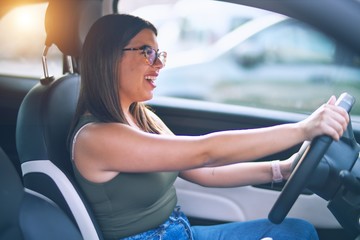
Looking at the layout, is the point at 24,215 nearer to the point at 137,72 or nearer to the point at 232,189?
the point at 137,72

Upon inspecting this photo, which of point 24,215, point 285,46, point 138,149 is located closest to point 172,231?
point 138,149

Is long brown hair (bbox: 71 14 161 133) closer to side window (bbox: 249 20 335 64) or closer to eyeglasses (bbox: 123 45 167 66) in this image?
eyeglasses (bbox: 123 45 167 66)

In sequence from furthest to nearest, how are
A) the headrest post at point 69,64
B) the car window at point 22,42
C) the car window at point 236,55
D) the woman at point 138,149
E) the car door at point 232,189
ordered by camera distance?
the car window at point 236,55
the car window at point 22,42
the car door at point 232,189
the headrest post at point 69,64
the woman at point 138,149

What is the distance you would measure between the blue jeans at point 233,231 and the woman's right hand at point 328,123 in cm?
53

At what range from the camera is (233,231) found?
1815mm

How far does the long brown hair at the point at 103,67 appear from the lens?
1.62m

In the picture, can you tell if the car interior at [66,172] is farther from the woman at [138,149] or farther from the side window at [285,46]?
the side window at [285,46]

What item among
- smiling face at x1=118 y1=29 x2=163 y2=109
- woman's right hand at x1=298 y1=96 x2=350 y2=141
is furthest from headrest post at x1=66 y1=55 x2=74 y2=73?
woman's right hand at x1=298 y1=96 x2=350 y2=141

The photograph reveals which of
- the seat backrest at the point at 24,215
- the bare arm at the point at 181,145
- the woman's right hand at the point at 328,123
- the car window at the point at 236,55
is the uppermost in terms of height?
the woman's right hand at the point at 328,123

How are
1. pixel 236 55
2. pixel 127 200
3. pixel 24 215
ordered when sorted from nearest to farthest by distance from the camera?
pixel 24 215, pixel 127 200, pixel 236 55

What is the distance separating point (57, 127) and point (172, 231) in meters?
0.51

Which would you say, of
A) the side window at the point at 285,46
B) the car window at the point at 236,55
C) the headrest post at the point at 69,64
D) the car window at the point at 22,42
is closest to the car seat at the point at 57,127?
the headrest post at the point at 69,64

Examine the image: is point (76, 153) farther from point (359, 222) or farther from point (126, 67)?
point (359, 222)

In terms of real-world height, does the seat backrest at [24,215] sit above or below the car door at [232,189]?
above
